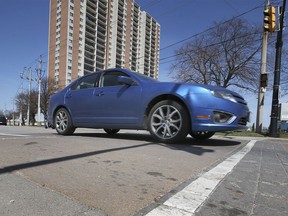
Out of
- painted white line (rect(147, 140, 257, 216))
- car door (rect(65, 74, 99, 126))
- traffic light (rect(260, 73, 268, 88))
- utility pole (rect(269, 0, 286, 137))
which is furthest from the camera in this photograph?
traffic light (rect(260, 73, 268, 88))

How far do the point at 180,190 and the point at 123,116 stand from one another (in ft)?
12.0

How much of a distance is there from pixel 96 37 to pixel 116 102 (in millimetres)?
102207

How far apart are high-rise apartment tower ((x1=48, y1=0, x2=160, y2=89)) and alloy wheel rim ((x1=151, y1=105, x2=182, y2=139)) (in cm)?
7557

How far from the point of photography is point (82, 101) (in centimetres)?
671

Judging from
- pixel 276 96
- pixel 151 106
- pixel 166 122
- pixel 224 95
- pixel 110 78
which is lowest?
pixel 166 122

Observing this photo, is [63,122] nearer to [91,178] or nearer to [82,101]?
[82,101]

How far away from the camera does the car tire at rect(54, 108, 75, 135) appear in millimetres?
7046

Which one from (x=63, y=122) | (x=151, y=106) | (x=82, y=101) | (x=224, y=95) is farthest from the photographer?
(x=63, y=122)

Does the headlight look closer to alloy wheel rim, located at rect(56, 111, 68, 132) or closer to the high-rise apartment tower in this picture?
alloy wheel rim, located at rect(56, 111, 68, 132)

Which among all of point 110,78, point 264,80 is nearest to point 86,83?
point 110,78

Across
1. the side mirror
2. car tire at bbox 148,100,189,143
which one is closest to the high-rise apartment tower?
the side mirror

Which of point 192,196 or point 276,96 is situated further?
point 276,96

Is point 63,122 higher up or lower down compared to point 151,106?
lower down

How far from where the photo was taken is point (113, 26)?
4419 inches
